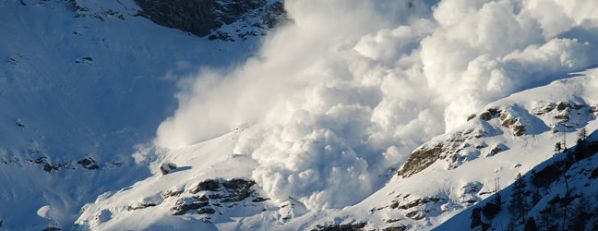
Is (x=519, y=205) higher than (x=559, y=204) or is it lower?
higher

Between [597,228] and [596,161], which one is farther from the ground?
[596,161]

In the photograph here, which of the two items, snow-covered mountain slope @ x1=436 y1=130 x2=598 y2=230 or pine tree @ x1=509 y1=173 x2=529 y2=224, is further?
pine tree @ x1=509 y1=173 x2=529 y2=224

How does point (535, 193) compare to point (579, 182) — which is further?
point (535, 193)

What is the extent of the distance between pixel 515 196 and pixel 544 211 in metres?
16.6

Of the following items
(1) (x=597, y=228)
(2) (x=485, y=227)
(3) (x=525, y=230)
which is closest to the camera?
(1) (x=597, y=228)

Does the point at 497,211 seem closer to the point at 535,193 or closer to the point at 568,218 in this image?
the point at 535,193

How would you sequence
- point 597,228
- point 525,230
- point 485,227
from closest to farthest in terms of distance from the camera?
point 597,228, point 525,230, point 485,227

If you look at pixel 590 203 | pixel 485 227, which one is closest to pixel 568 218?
pixel 590 203

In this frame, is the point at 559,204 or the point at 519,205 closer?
the point at 559,204

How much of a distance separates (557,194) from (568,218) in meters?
7.55

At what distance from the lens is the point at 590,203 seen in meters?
173

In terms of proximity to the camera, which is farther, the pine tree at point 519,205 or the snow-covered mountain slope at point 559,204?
the pine tree at point 519,205

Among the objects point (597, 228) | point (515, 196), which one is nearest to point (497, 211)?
point (515, 196)

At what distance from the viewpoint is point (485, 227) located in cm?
19250
